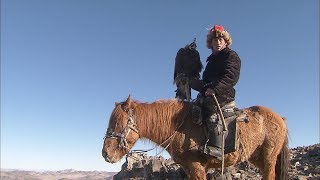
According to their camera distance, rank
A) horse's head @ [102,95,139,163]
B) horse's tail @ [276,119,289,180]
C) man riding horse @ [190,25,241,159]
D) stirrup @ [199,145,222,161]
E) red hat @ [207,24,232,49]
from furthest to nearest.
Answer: horse's tail @ [276,119,289,180], red hat @ [207,24,232,49], man riding horse @ [190,25,241,159], stirrup @ [199,145,222,161], horse's head @ [102,95,139,163]

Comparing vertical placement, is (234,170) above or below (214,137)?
below

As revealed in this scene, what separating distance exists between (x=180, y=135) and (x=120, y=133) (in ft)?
3.55

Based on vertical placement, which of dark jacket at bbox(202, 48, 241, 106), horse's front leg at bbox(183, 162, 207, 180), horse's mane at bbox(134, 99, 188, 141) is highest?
dark jacket at bbox(202, 48, 241, 106)

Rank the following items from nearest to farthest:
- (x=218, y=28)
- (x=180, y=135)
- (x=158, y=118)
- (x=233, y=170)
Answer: (x=180, y=135) < (x=158, y=118) < (x=218, y=28) < (x=233, y=170)

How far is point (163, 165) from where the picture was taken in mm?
17828

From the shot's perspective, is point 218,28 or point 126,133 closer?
point 126,133

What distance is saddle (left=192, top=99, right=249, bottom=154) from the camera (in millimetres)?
5973

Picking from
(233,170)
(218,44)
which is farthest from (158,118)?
(233,170)

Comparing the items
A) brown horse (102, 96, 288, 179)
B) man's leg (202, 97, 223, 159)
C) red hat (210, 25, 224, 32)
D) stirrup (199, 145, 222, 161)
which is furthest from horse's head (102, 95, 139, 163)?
red hat (210, 25, 224, 32)

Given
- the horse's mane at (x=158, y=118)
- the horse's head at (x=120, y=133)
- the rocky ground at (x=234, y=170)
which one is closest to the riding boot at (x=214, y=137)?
the horse's mane at (x=158, y=118)

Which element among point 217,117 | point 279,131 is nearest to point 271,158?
point 279,131

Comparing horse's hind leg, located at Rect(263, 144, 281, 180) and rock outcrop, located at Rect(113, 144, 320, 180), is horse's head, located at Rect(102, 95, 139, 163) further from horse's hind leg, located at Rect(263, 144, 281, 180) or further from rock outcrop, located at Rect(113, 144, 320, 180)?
rock outcrop, located at Rect(113, 144, 320, 180)

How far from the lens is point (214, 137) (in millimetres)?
5922

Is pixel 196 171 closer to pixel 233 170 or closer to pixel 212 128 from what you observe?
pixel 212 128
